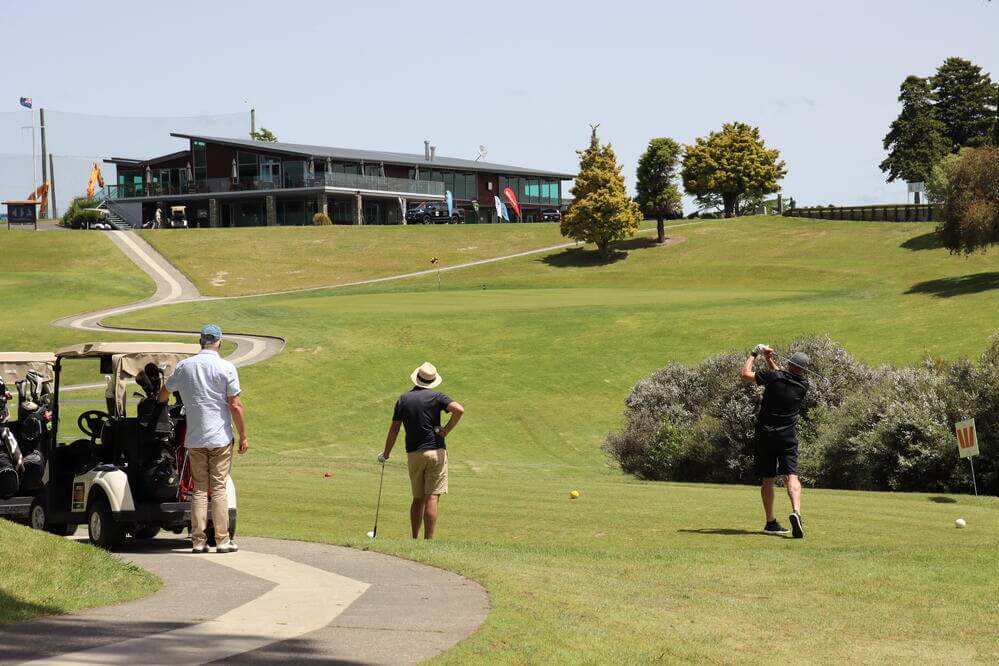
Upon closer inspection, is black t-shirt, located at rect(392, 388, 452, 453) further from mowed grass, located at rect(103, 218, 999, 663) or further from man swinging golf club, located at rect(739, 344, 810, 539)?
man swinging golf club, located at rect(739, 344, 810, 539)

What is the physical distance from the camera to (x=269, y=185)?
108375 millimetres

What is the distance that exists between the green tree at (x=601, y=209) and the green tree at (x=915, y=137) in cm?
4057

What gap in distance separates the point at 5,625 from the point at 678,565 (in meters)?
6.38

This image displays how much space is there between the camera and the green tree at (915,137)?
386ft

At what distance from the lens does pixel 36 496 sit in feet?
50.1

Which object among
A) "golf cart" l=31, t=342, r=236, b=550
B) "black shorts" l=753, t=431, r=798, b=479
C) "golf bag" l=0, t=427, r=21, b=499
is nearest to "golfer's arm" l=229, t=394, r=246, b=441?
"golf cart" l=31, t=342, r=236, b=550

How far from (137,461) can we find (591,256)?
77.3 meters

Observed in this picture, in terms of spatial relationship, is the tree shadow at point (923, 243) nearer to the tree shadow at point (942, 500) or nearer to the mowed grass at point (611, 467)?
the mowed grass at point (611, 467)

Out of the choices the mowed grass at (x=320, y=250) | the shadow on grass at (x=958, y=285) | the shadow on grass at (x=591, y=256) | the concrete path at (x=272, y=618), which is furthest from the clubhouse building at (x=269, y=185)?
the concrete path at (x=272, y=618)

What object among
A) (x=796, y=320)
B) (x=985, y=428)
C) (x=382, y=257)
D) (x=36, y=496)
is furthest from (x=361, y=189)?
(x=36, y=496)

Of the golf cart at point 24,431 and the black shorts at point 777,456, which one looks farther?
the golf cart at point 24,431

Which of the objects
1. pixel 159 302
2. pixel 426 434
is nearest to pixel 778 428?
pixel 426 434

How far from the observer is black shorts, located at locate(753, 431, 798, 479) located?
15.1 metres

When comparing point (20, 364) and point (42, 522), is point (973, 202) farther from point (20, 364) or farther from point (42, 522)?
point (42, 522)
